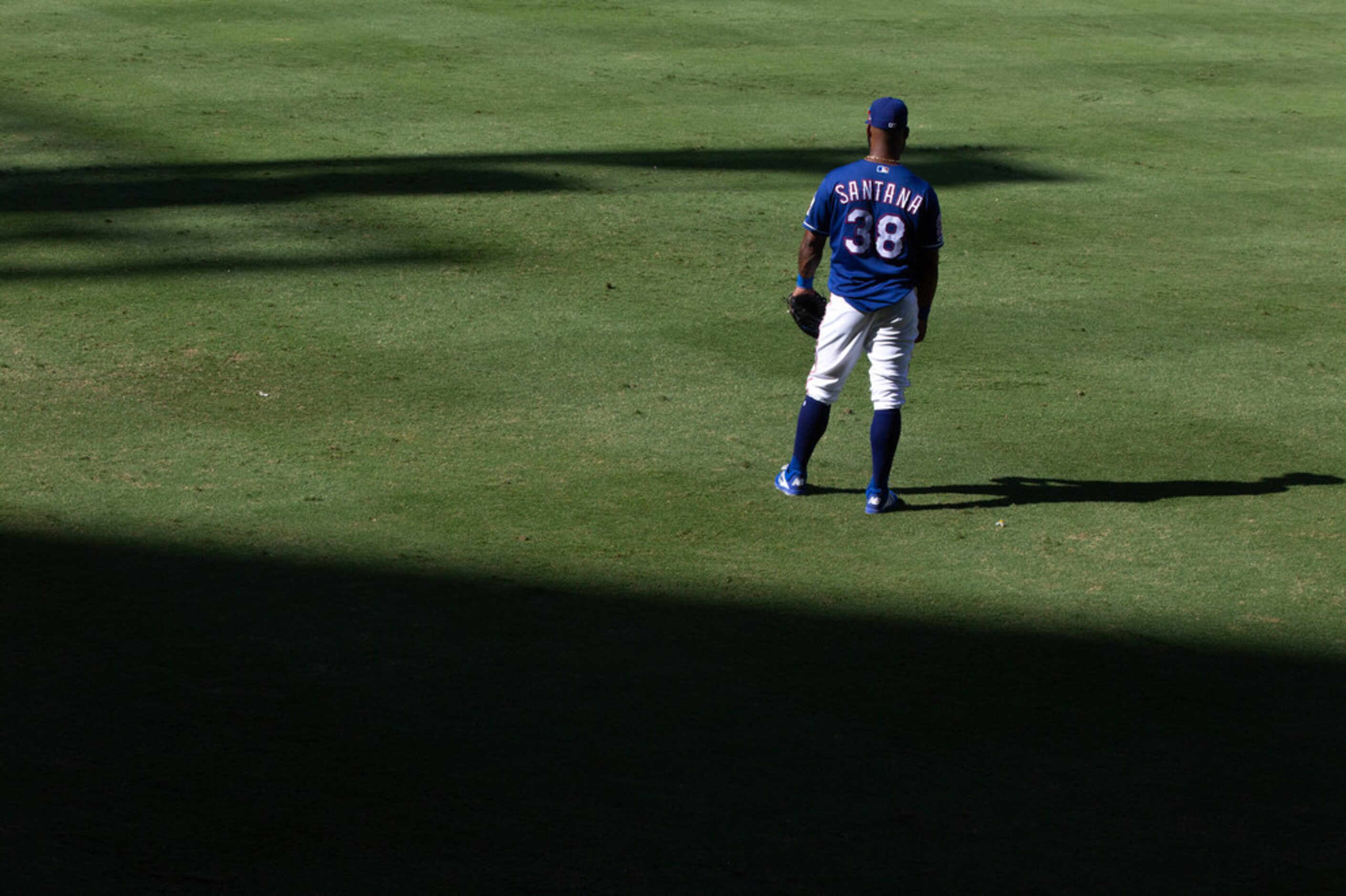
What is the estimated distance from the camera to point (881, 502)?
696 centimetres

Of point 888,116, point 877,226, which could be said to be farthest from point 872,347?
point 888,116

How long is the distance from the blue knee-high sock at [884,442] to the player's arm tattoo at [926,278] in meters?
0.48

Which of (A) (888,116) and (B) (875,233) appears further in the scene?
(B) (875,233)

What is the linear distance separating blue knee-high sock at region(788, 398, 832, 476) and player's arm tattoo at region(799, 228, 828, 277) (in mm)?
564

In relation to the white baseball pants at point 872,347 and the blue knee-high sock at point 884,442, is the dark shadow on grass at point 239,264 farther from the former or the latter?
the blue knee-high sock at point 884,442

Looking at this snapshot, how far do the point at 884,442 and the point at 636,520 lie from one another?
1.09 meters

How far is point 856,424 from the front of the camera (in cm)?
818

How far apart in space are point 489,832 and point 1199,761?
214 cm

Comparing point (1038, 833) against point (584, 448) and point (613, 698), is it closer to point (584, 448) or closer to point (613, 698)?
point (613, 698)

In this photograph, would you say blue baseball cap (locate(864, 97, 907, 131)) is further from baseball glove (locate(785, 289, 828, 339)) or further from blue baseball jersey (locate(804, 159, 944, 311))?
baseball glove (locate(785, 289, 828, 339))

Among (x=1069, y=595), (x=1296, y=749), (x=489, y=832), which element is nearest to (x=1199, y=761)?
(x=1296, y=749)

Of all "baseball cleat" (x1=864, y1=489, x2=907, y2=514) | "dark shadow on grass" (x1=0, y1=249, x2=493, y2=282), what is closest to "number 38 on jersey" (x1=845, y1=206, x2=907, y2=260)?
"baseball cleat" (x1=864, y1=489, x2=907, y2=514)

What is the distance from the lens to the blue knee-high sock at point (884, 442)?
686 cm

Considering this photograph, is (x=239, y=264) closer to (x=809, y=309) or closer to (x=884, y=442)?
(x=809, y=309)
